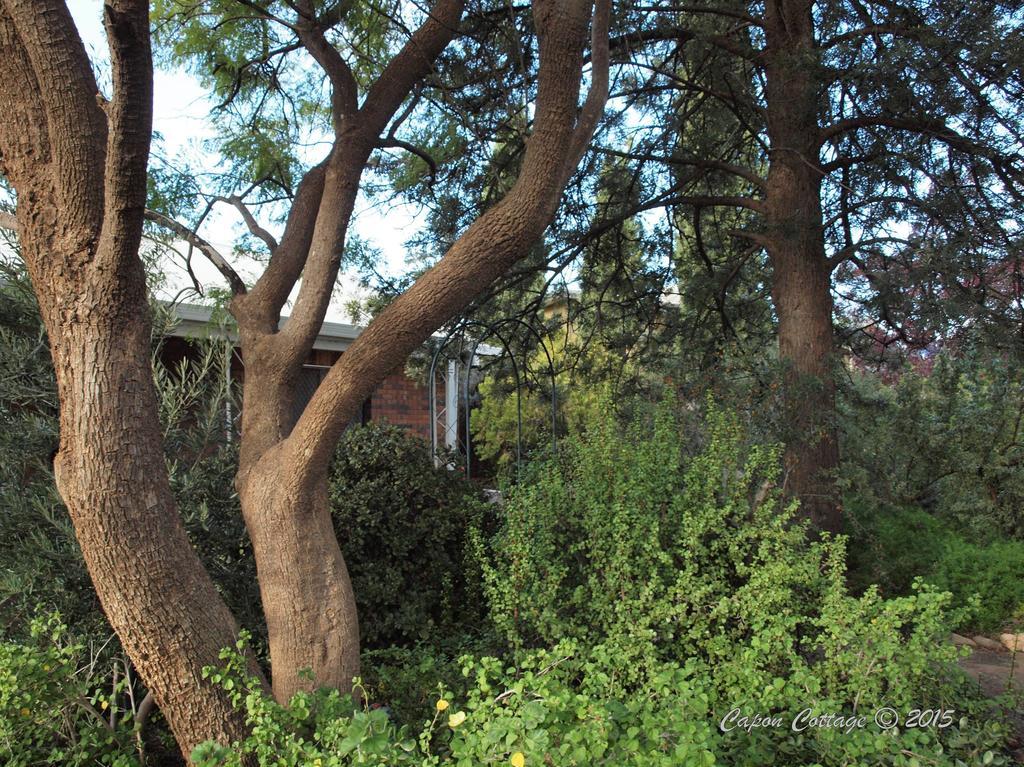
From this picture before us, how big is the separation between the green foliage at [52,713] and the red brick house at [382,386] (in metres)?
4.51

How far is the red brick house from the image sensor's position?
817 centimetres

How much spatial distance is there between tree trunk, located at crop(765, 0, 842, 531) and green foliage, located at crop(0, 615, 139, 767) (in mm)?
4115

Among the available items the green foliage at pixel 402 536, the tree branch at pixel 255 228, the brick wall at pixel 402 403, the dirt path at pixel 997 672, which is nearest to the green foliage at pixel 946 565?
the dirt path at pixel 997 672

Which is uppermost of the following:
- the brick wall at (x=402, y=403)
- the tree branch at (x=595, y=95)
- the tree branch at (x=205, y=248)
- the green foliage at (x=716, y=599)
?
the tree branch at (x=595, y=95)

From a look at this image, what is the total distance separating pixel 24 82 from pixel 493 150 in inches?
174

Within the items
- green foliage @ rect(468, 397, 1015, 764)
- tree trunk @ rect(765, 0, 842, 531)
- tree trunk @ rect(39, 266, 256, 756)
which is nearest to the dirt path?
green foliage @ rect(468, 397, 1015, 764)

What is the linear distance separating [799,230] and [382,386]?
6.79m

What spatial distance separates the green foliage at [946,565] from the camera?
17.7ft

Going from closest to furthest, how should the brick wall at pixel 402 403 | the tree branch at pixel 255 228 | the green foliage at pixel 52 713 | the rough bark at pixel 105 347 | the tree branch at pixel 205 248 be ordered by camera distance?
1. the rough bark at pixel 105 347
2. the green foliage at pixel 52 713
3. the tree branch at pixel 205 248
4. the tree branch at pixel 255 228
5. the brick wall at pixel 402 403

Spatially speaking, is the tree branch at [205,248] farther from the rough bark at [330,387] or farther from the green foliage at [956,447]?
the green foliage at [956,447]

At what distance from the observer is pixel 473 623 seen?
457 centimetres

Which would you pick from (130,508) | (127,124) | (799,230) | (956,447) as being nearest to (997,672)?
(956,447)

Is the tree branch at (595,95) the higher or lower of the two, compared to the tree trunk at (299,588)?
higher

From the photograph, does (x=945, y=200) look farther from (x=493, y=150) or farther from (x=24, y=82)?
(x=24, y=82)
